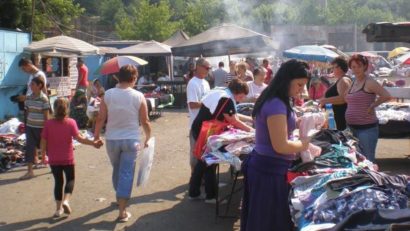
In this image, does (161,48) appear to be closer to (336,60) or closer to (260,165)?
(336,60)

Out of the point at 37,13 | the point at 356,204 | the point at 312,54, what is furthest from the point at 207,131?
A: the point at 37,13

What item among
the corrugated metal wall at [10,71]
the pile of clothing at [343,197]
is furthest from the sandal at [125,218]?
the corrugated metal wall at [10,71]

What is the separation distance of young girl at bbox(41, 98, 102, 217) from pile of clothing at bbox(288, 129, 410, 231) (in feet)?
9.61

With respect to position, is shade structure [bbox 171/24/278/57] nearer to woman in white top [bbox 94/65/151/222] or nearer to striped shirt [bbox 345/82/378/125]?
striped shirt [bbox 345/82/378/125]

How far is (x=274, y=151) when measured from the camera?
3.60 meters

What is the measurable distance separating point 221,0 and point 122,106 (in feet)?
129

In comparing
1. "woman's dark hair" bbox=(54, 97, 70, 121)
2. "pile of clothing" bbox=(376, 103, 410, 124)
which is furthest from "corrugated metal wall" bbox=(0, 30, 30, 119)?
"pile of clothing" bbox=(376, 103, 410, 124)

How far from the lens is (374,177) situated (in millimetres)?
3459

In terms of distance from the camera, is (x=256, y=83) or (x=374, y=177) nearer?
(x=374, y=177)

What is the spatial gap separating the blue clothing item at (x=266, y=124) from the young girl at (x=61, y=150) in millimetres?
2748

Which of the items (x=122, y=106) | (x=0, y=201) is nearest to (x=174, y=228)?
(x=122, y=106)

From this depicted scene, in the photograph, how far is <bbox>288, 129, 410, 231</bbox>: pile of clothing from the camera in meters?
2.86

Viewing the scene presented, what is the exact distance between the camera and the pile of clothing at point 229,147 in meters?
4.93

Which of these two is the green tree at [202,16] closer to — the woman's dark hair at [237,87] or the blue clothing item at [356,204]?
the woman's dark hair at [237,87]
